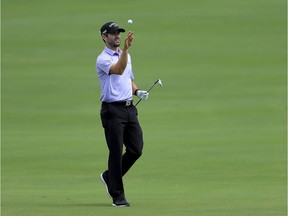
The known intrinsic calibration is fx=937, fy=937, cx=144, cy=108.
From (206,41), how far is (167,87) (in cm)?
410

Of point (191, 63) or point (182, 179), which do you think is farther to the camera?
point (191, 63)

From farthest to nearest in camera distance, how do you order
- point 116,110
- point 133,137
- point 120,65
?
1. point 133,137
2. point 116,110
3. point 120,65

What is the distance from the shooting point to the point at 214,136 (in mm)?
19344

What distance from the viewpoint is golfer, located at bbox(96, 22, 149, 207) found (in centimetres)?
1016

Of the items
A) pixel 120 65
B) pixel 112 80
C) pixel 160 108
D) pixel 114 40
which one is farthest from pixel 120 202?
pixel 160 108

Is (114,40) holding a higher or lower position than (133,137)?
higher

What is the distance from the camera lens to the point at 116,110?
1023 centimetres

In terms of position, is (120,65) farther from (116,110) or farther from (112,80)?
(116,110)

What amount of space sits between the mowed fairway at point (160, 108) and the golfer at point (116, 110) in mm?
383

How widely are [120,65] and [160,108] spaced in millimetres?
12985

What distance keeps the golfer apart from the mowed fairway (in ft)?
1.26

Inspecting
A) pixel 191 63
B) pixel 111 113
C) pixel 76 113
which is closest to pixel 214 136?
pixel 76 113

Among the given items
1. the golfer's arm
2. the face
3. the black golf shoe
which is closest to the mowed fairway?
the black golf shoe

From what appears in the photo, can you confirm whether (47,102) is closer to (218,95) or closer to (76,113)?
(76,113)
